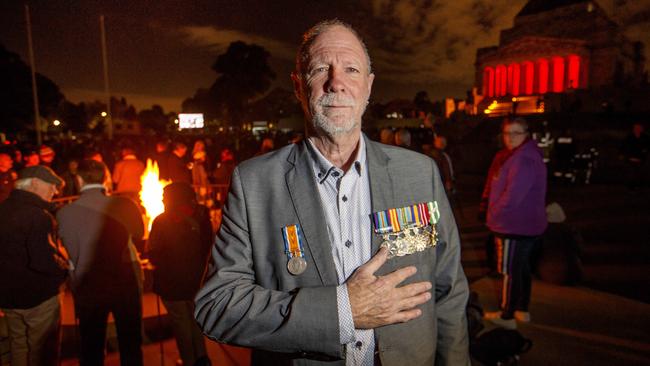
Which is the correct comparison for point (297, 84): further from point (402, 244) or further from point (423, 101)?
point (423, 101)

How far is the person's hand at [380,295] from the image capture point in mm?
1591

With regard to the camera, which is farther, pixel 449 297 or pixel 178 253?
pixel 178 253

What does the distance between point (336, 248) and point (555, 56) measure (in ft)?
161

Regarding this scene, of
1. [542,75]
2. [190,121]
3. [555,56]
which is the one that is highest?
[555,56]

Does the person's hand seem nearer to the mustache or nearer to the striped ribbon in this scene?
the striped ribbon

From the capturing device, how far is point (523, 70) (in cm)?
4466

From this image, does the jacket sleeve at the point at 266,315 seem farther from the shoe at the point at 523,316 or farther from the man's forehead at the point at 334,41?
the shoe at the point at 523,316

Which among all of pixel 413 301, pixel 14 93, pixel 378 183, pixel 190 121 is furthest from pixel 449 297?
pixel 14 93

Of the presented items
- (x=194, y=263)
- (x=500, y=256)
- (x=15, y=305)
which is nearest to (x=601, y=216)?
(x=500, y=256)

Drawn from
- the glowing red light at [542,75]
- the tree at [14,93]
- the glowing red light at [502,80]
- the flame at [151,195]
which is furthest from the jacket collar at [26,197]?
the glowing red light at [502,80]

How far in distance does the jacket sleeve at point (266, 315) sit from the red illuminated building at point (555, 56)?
40650 mm

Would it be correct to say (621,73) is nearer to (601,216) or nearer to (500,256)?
(601,216)

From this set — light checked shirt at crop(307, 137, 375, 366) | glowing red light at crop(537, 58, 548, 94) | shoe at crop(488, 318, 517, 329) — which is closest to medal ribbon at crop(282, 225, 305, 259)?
light checked shirt at crop(307, 137, 375, 366)

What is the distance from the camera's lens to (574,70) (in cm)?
4125
